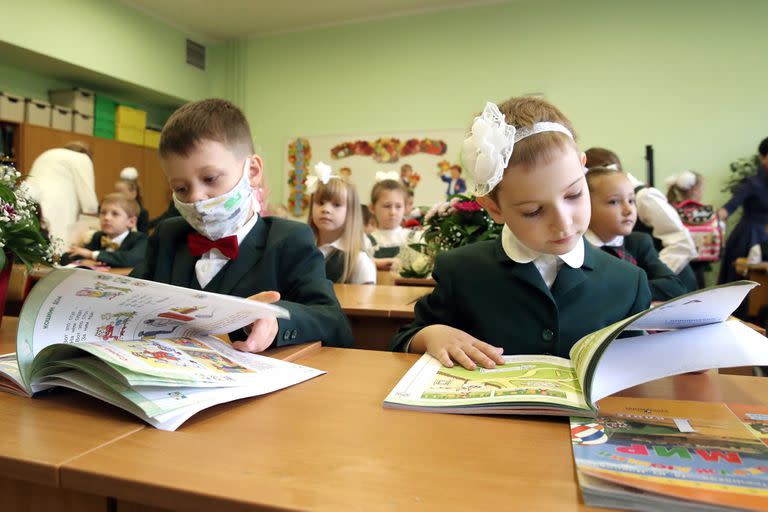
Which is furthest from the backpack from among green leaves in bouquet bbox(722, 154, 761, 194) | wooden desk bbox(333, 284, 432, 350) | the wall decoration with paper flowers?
wooden desk bbox(333, 284, 432, 350)

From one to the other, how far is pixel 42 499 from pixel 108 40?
6.48 m

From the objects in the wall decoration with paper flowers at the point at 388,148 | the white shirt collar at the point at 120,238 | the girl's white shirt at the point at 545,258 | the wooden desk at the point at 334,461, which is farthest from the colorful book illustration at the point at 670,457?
the wall decoration with paper flowers at the point at 388,148

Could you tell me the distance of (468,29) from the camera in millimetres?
6188

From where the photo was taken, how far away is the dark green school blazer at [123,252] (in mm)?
3859

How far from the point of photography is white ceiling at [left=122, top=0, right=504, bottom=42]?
6.14 m

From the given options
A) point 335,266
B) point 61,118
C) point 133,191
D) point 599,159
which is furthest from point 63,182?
point 599,159

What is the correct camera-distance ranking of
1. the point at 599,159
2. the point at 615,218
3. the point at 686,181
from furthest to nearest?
the point at 686,181
the point at 599,159
the point at 615,218

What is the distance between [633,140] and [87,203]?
531 cm

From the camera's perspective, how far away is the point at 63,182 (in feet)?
15.7

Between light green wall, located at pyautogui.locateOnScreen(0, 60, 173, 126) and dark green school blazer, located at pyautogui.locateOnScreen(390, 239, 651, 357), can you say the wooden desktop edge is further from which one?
light green wall, located at pyautogui.locateOnScreen(0, 60, 173, 126)

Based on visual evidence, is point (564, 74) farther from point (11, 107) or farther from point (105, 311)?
point (105, 311)

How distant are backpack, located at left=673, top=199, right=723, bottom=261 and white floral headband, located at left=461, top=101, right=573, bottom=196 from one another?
4.33 meters

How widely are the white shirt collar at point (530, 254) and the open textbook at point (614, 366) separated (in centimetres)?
31

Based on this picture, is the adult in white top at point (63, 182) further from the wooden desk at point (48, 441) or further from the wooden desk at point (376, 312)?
the wooden desk at point (48, 441)
